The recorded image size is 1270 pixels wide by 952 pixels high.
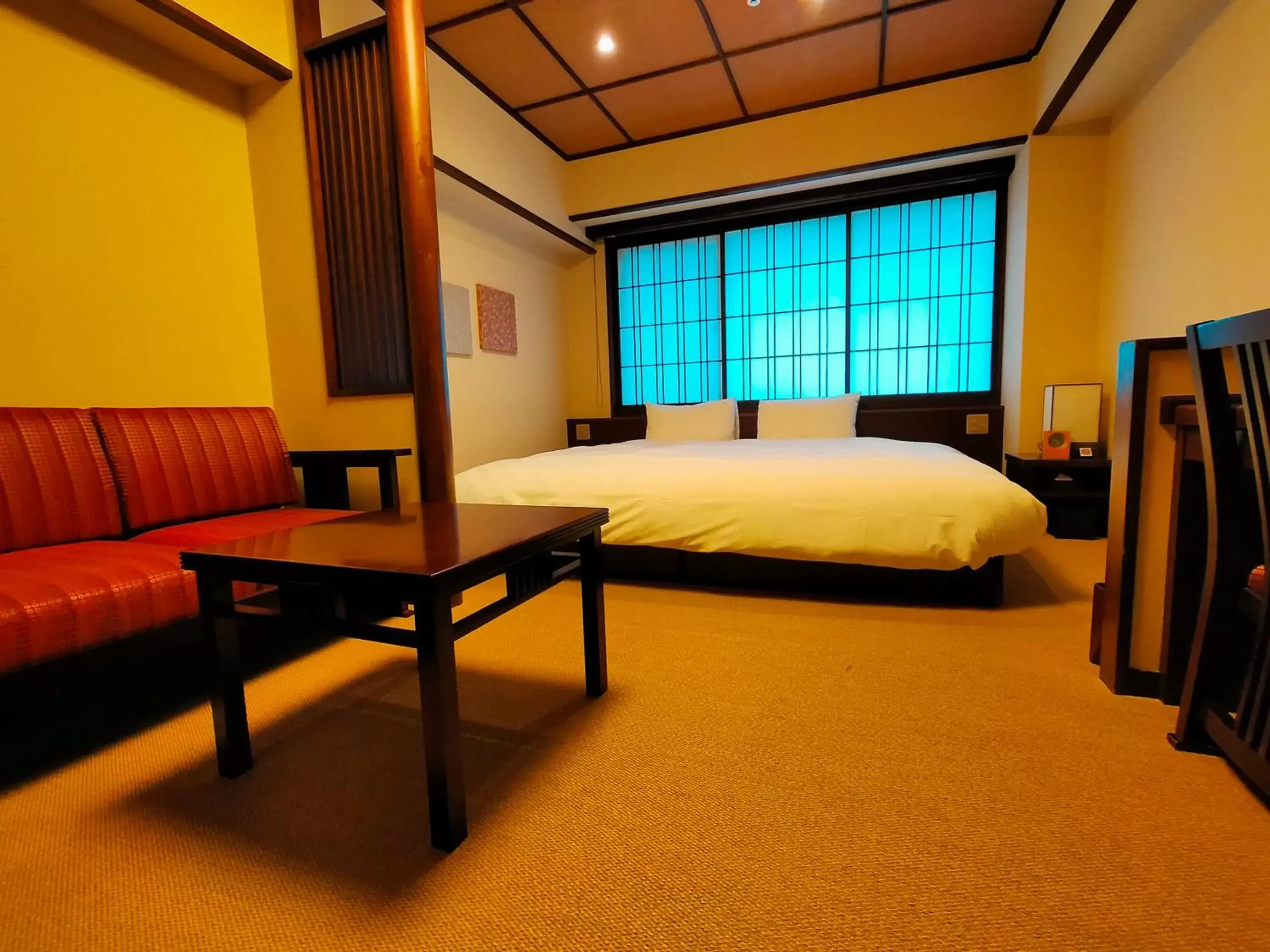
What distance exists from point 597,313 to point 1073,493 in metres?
3.54

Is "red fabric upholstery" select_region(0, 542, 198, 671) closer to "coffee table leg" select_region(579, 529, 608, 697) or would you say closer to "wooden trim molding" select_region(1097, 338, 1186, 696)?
"coffee table leg" select_region(579, 529, 608, 697)

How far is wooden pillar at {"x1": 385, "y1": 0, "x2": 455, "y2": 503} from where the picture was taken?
1904mm

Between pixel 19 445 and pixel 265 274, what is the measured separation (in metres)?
1.12

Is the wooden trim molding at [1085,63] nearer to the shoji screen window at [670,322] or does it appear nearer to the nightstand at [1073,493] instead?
the nightstand at [1073,493]

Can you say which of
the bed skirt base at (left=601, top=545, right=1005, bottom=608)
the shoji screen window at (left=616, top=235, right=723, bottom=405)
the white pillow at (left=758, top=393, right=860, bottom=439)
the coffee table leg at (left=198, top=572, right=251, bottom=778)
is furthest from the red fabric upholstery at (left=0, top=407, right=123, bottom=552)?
the shoji screen window at (left=616, top=235, right=723, bottom=405)

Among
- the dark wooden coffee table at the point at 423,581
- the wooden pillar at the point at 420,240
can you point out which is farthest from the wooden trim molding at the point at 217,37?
the dark wooden coffee table at the point at 423,581

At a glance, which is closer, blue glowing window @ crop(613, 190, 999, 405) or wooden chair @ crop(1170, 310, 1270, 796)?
wooden chair @ crop(1170, 310, 1270, 796)

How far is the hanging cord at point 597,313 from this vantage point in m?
4.69

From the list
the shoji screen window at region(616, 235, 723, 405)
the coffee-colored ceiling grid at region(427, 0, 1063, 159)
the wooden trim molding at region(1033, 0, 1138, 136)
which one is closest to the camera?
the wooden trim molding at region(1033, 0, 1138, 136)

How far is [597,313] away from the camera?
4.73m

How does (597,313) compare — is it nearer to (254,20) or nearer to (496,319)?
(496,319)

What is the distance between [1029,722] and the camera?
1.25m

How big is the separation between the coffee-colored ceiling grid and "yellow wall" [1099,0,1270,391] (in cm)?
87

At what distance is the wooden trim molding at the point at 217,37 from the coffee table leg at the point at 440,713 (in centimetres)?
226
